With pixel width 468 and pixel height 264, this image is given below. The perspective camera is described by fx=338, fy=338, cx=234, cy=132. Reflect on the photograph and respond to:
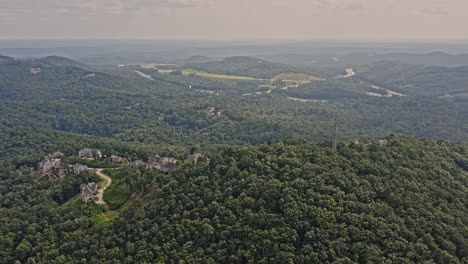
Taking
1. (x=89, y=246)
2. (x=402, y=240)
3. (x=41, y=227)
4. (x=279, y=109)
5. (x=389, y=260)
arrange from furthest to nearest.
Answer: (x=279, y=109), (x=41, y=227), (x=89, y=246), (x=402, y=240), (x=389, y=260)

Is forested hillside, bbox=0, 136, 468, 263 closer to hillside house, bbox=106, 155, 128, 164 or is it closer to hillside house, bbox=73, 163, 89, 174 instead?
hillside house, bbox=73, 163, 89, 174

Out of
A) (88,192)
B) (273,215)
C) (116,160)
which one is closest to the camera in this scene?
(273,215)

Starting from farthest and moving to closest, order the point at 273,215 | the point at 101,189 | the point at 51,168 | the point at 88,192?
the point at 51,168, the point at 101,189, the point at 88,192, the point at 273,215

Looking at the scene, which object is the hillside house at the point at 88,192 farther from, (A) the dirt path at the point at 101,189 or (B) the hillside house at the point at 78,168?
(B) the hillside house at the point at 78,168

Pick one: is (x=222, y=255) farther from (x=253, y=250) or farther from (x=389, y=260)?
(x=389, y=260)

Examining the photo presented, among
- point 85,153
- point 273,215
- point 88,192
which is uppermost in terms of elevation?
point 273,215

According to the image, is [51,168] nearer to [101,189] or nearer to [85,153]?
[85,153]

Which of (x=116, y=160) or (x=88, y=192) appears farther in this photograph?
(x=116, y=160)

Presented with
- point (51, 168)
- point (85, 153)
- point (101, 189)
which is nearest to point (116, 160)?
point (85, 153)

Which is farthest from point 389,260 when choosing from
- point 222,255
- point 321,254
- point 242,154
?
point 242,154
